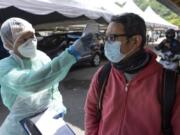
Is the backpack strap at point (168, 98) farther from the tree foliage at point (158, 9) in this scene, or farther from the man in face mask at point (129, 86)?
the tree foliage at point (158, 9)

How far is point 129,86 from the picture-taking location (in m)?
2.62

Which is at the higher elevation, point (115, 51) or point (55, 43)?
point (115, 51)

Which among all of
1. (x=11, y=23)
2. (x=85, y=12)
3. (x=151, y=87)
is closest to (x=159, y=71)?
(x=151, y=87)

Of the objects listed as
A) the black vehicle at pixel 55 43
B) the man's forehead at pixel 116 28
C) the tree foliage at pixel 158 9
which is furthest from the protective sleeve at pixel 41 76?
the tree foliage at pixel 158 9

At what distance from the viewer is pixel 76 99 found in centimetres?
1073

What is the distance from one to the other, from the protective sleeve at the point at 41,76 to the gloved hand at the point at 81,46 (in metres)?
0.04

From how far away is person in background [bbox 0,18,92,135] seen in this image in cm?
296

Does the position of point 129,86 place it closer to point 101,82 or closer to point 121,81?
point 121,81

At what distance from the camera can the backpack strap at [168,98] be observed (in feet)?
8.06

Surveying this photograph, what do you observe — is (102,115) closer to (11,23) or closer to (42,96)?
(42,96)

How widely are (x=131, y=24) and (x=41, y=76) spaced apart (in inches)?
30.4

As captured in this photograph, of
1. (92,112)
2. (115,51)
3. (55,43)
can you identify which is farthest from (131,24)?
(55,43)

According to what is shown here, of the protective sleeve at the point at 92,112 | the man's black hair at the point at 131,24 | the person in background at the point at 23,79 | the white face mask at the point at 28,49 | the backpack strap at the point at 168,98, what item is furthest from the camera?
the white face mask at the point at 28,49

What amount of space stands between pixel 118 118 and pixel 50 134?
0.84 m
